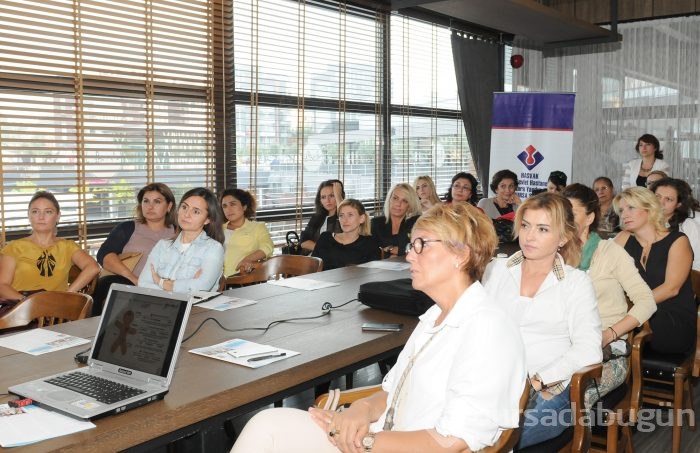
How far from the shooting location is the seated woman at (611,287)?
2943 mm

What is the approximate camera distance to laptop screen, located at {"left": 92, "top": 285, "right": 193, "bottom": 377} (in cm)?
205

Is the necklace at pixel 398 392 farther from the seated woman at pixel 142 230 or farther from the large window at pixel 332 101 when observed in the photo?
the large window at pixel 332 101

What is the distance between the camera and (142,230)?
4965 millimetres

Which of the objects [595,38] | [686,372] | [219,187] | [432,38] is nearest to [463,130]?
[432,38]

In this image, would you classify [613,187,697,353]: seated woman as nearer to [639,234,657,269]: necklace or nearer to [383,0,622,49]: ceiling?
[639,234,657,269]: necklace

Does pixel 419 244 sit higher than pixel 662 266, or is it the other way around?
pixel 419 244

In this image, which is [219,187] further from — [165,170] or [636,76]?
[636,76]

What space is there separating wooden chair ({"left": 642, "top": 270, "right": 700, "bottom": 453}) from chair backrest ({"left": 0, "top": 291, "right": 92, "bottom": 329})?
8.62ft

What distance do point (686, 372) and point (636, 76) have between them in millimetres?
6025

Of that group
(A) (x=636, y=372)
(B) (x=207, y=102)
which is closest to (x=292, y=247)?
(B) (x=207, y=102)

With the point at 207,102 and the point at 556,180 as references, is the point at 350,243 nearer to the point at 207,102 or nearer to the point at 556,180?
the point at 207,102

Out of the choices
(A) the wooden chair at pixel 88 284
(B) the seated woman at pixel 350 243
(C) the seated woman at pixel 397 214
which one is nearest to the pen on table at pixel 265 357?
(A) the wooden chair at pixel 88 284

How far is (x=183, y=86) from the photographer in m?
5.50

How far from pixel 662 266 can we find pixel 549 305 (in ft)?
4.43
